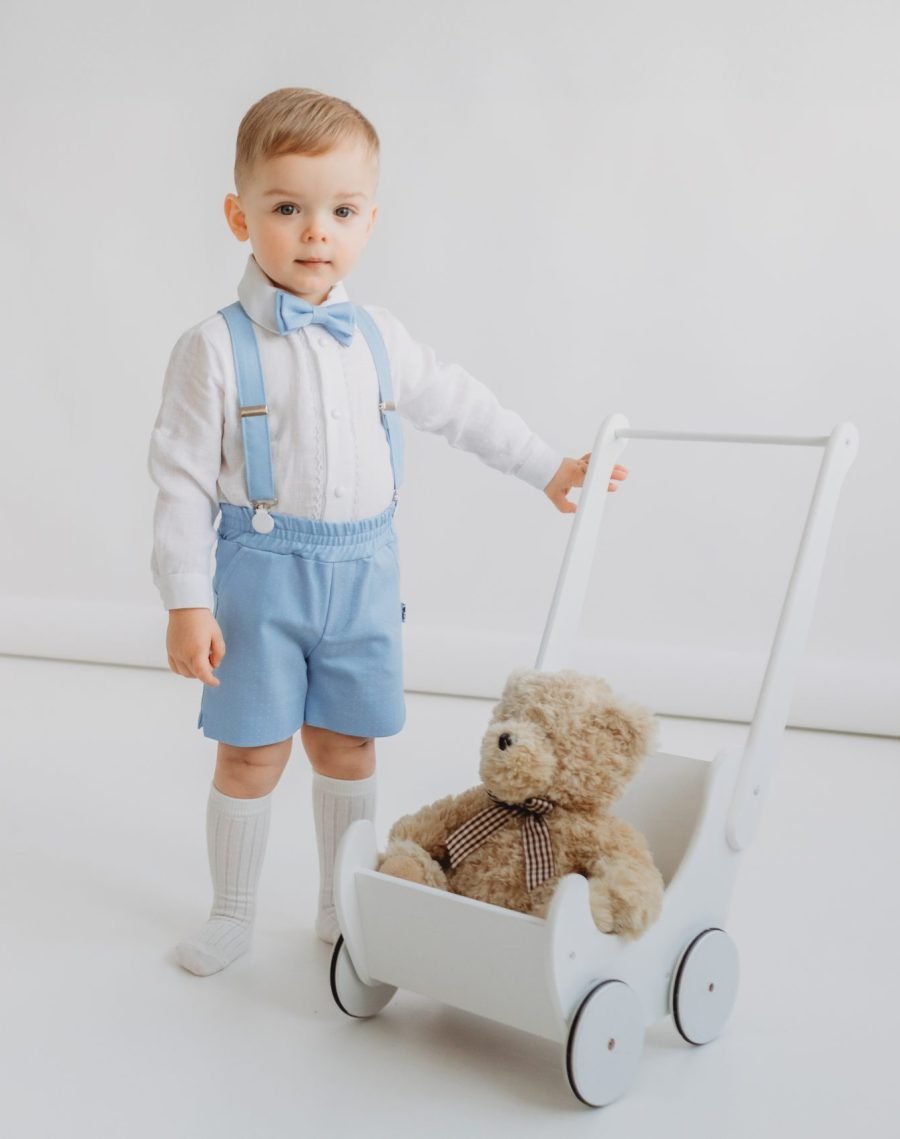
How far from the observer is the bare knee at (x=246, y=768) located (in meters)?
1.43

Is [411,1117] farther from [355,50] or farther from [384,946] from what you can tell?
[355,50]

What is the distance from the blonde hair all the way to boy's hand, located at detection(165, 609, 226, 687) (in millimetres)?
446

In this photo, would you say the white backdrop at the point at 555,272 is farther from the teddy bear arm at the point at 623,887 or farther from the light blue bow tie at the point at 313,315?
the teddy bear arm at the point at 623,887

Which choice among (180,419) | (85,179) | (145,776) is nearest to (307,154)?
(180,419)

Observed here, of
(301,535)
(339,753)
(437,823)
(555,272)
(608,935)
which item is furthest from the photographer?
(555,272)

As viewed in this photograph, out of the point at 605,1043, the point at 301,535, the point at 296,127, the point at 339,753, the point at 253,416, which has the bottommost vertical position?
the point at 605,1043

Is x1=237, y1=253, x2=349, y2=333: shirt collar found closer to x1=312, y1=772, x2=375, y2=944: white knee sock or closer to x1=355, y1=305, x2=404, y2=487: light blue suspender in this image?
x1=355, y1=305, x2=404, y2=487: light blue suspender

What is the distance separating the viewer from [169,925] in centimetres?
154

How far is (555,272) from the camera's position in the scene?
8.21 feet

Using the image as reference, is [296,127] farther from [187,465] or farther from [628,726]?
[628,726]

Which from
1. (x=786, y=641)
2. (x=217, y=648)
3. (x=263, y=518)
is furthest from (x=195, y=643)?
(x=786, y=641)

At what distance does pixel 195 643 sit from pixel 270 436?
0.23m

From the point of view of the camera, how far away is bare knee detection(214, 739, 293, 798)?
1432 millimetres

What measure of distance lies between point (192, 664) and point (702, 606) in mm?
1433
